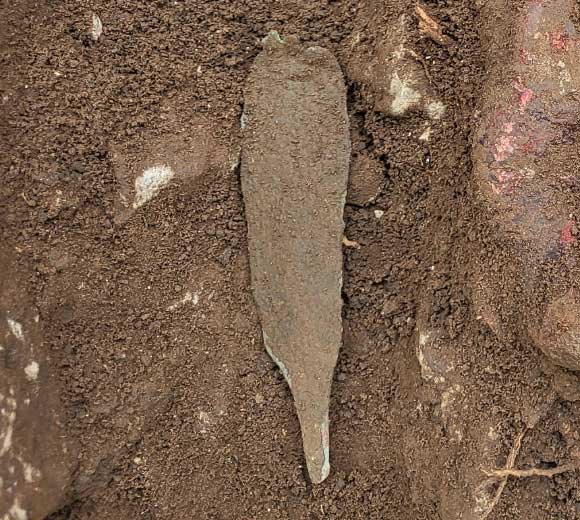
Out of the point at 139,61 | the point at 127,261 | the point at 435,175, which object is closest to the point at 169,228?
the point at 127,261

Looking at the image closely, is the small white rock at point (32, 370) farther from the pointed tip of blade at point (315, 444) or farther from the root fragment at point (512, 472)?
the root fragment at point (512, 472)

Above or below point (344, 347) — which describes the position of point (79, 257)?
above

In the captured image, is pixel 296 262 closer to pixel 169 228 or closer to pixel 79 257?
pixel 169 228

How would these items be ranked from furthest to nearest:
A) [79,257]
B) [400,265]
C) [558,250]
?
[400,265] < [79,257] < [558,250]

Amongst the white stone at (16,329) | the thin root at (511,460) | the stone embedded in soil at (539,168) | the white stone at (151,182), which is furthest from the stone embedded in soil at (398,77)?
the white stone at (16,329)

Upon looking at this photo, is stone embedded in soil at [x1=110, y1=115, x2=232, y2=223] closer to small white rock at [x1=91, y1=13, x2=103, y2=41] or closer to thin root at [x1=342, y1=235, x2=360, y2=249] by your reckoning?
small white rock at [x1=91, y1=13, x2=103, y2=41]

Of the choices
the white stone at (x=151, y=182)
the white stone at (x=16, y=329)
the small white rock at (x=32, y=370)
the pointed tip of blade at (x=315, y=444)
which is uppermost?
the white stone at (x=151, y=182)

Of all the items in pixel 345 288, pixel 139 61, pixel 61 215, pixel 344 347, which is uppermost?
pixel 139 61
